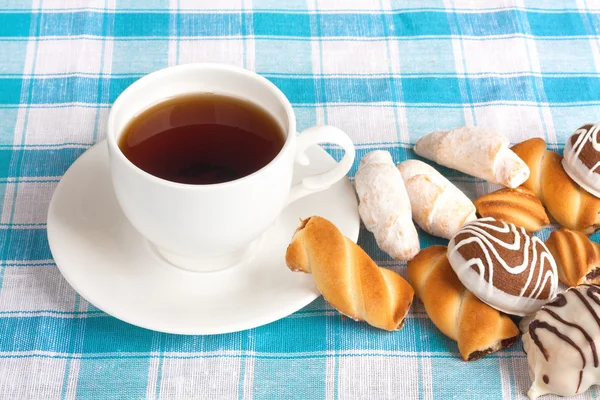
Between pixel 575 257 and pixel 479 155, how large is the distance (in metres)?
0.18

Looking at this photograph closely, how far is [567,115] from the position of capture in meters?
1.08

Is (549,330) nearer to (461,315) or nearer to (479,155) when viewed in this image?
(461,315)

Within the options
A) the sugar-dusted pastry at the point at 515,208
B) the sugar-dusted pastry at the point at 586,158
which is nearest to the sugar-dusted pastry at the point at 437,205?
the sugar-dusted pastry at the point at 515,208

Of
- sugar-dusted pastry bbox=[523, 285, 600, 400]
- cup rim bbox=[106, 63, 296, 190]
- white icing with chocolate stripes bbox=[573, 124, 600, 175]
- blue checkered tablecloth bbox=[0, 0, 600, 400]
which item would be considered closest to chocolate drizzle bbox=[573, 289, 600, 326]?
sugar-dusted pastry bbox=[523, 285, 600, 400]

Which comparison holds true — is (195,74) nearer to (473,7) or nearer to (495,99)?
(495,99)

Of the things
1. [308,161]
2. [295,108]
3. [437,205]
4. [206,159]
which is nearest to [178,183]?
[206,159]

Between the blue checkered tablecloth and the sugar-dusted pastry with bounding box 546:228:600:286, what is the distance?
115 millimetres

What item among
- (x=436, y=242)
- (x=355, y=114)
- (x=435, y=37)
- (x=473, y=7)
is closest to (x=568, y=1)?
(x=473, y=7)

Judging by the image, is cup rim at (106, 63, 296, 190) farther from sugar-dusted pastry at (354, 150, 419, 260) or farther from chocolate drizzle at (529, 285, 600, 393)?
chocolate drizzle at (529, 285, 600, 393)

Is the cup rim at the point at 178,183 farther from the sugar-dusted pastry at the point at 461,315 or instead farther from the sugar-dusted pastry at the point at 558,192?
the sugar-dusted pastry at the point at 558,192

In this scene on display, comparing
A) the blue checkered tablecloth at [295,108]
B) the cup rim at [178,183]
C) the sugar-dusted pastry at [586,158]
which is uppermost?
the cup rim at [178,183]

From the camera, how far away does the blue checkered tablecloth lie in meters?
0.74

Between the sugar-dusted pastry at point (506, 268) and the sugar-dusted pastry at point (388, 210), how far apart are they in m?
0.07

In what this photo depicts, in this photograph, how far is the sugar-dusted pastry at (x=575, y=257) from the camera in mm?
780
